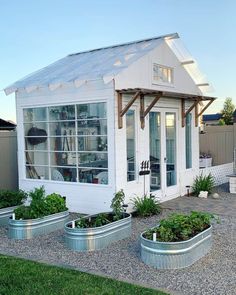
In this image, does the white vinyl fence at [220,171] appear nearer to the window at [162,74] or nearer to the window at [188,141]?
the window at [188,141]

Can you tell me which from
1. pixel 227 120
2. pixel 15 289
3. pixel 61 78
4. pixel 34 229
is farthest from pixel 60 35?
pixel 227 120

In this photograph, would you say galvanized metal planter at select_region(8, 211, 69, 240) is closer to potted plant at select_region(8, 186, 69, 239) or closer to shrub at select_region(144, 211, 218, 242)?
potted plant at select_region(8, 186, 69, 239)

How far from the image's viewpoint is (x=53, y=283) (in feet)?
14.2

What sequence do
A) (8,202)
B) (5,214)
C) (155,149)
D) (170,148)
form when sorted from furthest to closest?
(170,148) < (155,149) < (8,202) < (5,214)

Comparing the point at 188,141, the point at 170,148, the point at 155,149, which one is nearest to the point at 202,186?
the point at 188,141

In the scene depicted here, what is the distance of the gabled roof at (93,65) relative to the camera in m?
8.00

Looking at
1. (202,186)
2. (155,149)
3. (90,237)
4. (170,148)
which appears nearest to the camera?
(90,237)

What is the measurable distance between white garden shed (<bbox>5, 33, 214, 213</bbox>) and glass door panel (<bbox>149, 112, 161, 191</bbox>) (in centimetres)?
2

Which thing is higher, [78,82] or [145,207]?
[78,82]

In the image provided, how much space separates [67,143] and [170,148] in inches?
107

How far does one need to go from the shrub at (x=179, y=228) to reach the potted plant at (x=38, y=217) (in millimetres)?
2252

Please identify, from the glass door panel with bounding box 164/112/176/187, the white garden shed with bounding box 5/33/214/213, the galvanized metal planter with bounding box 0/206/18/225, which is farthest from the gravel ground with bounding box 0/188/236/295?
the glass door panel with bounding box 164/112/176/187

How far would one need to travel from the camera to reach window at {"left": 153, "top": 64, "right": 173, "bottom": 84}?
9.05 meters

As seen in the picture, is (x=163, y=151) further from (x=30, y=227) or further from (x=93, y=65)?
(x=30, y=227)
